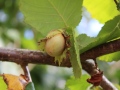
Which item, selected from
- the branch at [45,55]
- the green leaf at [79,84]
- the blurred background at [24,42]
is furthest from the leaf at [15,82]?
the blurred background at [24,42]

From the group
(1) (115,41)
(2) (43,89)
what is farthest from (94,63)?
(2) (43,89)

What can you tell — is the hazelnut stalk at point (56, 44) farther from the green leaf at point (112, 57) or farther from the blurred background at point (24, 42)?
the blurred background at point (24, 42)

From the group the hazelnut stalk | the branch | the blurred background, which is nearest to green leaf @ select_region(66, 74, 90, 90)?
the branch

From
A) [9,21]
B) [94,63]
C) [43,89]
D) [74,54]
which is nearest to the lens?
[74,54]

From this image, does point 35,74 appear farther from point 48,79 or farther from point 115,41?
point 115,41

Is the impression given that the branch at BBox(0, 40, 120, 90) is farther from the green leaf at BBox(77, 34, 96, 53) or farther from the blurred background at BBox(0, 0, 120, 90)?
the blurred background at BBox(0, 0, 120, 90)
